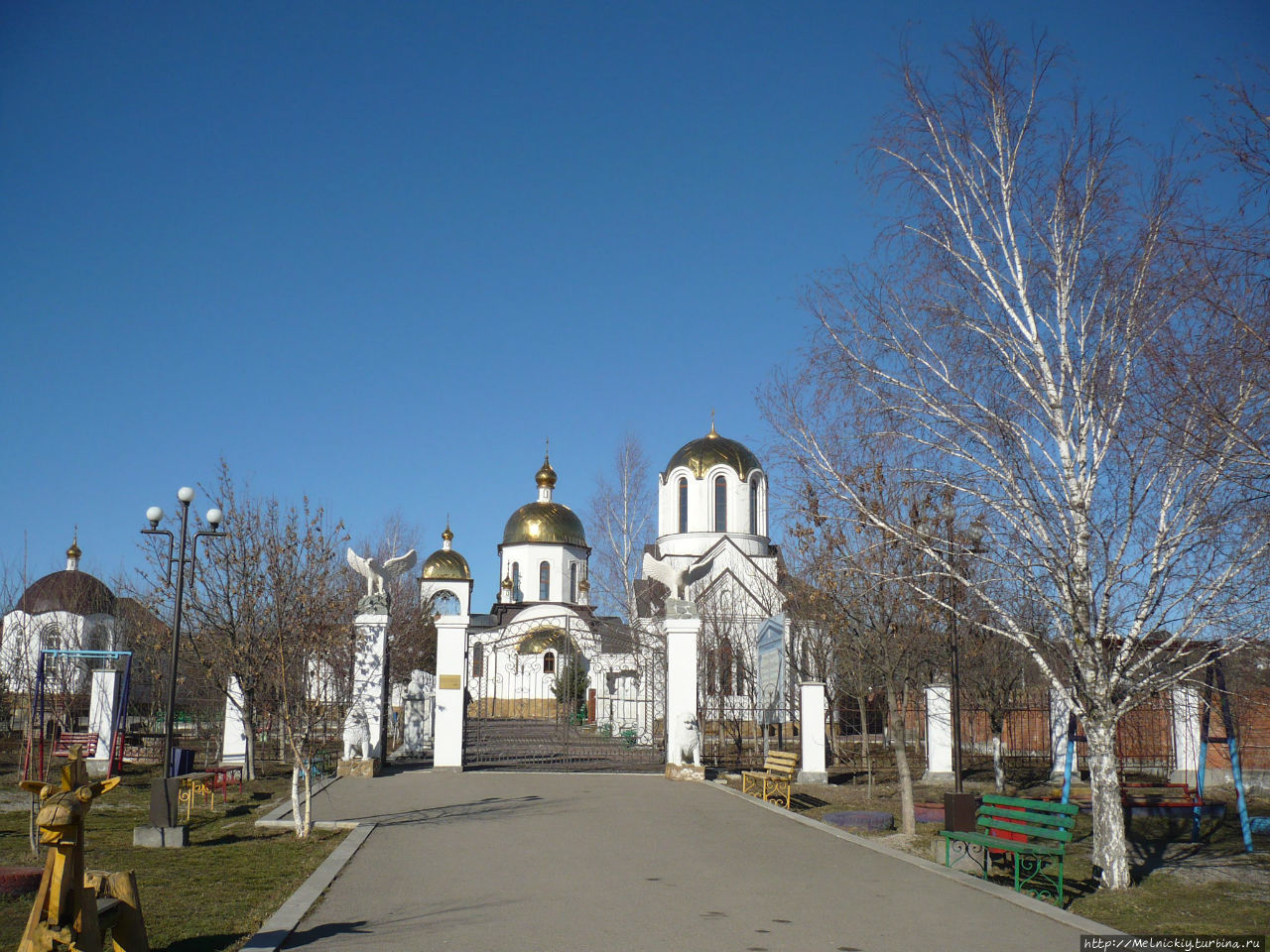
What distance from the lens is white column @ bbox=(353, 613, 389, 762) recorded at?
19.0 metres

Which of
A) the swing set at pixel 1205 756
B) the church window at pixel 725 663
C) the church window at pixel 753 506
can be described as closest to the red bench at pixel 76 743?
the church window at pixel 725 663

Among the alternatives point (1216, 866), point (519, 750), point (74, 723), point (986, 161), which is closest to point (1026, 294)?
point (986, 161)

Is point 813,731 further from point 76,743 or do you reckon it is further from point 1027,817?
point 76,743

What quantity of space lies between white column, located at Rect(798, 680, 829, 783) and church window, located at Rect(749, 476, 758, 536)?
28.5 meters

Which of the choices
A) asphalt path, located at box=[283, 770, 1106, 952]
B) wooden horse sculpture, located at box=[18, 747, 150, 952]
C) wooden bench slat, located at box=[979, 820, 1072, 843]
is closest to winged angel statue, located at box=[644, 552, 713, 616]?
asphalt path, located at box=[283, 770, 1106, 952]

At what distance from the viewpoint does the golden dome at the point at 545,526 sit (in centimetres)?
6134

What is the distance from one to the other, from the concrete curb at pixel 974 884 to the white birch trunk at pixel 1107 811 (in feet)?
4.00

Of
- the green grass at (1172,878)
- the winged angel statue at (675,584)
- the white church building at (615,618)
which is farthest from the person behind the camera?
the white church building at (615,618)

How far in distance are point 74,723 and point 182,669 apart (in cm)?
366

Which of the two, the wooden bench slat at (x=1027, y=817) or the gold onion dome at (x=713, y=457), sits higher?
the gold onion dome at (x=713, y=457)

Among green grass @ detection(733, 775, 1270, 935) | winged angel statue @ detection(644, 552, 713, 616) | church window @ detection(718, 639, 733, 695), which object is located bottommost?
green grass @ detection(733, 775, 1270, 935)

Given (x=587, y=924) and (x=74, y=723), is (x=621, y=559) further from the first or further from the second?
(x=587, y=924)

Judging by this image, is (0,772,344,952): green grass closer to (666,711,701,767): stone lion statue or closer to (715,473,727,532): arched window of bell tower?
(666,711,701,767): stone lion statue

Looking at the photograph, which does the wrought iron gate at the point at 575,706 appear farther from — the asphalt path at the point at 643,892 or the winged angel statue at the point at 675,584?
the asphalt path at the point at 643,892
